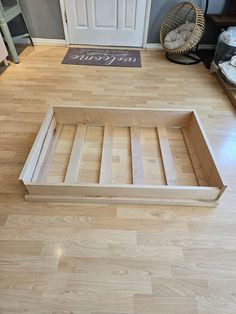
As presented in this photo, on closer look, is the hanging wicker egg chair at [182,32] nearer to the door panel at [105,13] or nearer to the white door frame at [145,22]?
the white door frame at [145,22]

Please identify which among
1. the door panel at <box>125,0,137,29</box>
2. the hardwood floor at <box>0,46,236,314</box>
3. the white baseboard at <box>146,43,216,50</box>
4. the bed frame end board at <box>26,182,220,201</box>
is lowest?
the white baseboard at <box>146,43,216,50</box>

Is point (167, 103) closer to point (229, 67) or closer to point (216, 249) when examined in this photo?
point (229, 67)

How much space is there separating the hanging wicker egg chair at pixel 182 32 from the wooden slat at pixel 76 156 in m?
1.59

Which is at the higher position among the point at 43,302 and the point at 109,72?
the point at 43,302

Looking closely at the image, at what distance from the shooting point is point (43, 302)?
2.86ft

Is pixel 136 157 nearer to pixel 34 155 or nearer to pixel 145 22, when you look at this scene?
pixel 34 155

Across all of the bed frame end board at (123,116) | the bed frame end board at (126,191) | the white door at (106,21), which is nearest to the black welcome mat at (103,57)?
the white door at (106,21)

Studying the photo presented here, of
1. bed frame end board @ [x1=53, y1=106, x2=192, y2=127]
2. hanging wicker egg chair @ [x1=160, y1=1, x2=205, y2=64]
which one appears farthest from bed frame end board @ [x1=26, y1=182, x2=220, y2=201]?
hanging wicker egg chair @ [x1=160, y1=1, x2=205, y2=64]

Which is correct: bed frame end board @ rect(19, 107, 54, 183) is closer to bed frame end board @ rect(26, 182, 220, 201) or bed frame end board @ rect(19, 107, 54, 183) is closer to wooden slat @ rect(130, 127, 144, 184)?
bed frame end board @ rect(26, 182, 220, 201)

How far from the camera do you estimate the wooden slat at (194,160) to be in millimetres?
1310

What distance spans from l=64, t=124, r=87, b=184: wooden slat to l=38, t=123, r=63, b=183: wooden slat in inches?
5.1

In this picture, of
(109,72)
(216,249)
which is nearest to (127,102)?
(109,72)

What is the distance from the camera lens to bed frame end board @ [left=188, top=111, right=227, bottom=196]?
117 cm

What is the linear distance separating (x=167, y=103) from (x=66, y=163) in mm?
1104
